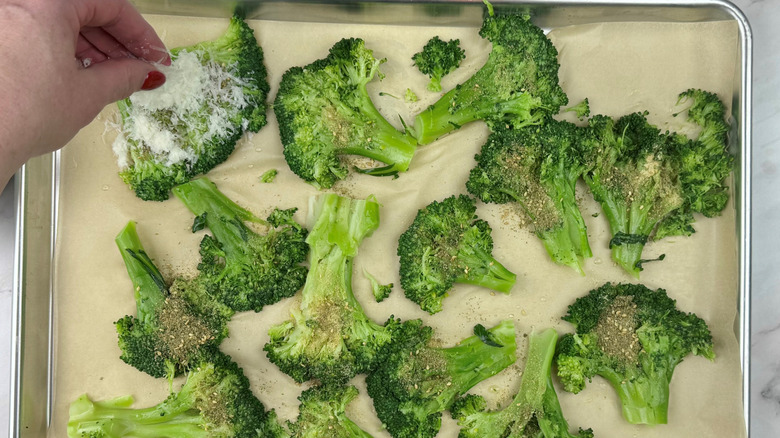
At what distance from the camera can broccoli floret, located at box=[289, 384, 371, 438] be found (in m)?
2.69

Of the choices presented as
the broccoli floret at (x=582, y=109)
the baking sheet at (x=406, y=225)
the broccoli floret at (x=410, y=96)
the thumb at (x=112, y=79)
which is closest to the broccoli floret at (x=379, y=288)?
the baking sheet at (x=406, y=225)

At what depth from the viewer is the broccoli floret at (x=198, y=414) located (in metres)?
2.67

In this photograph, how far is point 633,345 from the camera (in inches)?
107

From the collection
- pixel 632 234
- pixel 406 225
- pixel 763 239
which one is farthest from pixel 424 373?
pixel 763 239

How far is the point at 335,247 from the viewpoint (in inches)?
108

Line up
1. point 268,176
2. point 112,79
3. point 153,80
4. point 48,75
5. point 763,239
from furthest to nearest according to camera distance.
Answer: point 763,239
point 268,176
point 153,80
point 112,79
point 48,75

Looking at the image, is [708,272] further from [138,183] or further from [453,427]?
[138,183]

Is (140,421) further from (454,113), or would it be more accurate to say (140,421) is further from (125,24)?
(454,113)

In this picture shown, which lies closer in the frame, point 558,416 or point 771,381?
point 558,416

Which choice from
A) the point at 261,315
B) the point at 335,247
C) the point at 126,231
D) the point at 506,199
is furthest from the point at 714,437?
the point at 126,231

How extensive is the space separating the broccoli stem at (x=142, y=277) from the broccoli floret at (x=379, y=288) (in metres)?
1.00

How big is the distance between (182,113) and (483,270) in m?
1.63

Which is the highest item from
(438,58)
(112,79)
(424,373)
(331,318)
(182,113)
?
(112,79)

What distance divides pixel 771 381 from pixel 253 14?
10.8 feet
